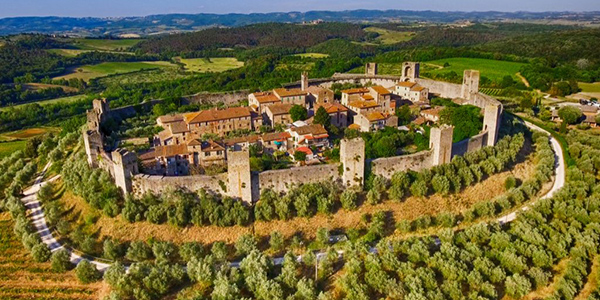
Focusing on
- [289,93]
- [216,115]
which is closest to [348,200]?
[216,115]

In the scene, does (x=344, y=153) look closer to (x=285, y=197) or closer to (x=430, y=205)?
(x=285, y=197)

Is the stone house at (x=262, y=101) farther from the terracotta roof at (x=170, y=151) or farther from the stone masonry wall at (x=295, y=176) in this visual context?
the stone masonry wall at (x=295, y=176)

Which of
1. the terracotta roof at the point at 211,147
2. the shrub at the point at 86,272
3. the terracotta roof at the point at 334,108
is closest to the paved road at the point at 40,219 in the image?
the shrub at the point at 86,272

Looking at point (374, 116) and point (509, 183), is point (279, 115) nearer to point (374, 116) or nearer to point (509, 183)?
point (374, 116)

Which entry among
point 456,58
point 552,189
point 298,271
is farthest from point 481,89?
point 298,271

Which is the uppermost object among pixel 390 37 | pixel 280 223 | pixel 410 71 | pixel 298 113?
pixel 410 71

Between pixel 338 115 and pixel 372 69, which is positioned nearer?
pixel 338 115

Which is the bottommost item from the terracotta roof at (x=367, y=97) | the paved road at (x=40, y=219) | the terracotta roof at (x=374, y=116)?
the paved road at (x=40, y=219)
